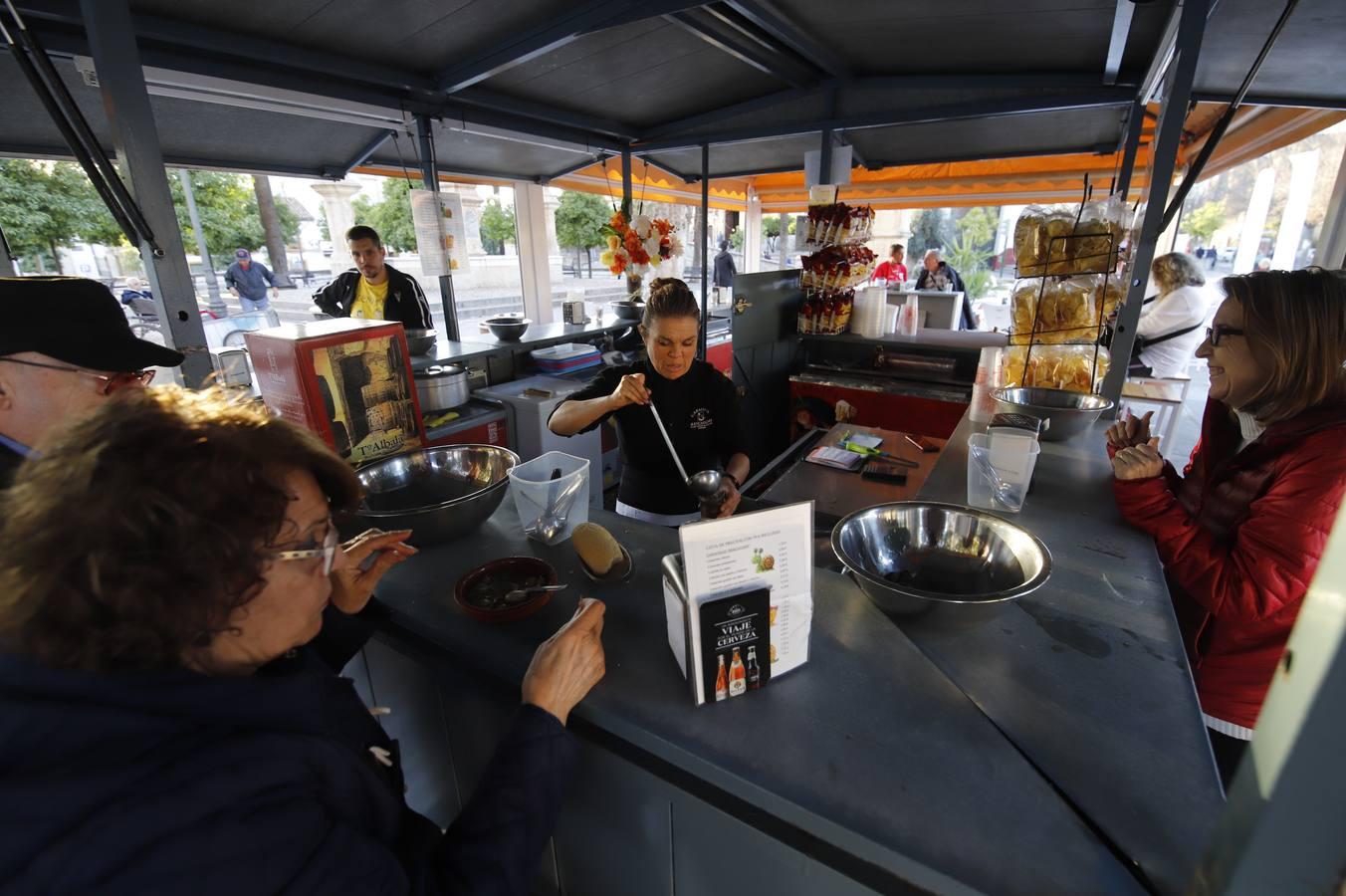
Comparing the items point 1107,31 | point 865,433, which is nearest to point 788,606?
point 865,433

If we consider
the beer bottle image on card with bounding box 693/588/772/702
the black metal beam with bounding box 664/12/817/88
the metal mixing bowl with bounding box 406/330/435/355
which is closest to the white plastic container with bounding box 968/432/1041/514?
the beer bottle image on card with bounding box 693/588/772/702

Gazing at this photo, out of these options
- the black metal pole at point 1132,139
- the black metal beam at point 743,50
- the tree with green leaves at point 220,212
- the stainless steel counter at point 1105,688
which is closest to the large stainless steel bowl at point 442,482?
the stainless steel counter at point 1105,688

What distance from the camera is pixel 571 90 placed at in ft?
13.9

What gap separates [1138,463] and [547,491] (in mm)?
1587

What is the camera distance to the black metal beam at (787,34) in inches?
116

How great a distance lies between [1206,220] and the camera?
75.7 feet

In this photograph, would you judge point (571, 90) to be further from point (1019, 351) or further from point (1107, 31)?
point (1019, 351)

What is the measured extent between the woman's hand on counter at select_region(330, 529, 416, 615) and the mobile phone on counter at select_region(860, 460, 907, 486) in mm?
1793

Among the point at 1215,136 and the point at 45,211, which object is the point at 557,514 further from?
the point at 45,211

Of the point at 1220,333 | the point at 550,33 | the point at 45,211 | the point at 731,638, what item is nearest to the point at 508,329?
the point at 550,33

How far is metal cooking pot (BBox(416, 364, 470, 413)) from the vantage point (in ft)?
11.8

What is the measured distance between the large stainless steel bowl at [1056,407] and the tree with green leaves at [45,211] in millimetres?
12021

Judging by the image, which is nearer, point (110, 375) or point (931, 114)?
point (110, 375)

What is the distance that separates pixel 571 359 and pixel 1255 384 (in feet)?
12.9
